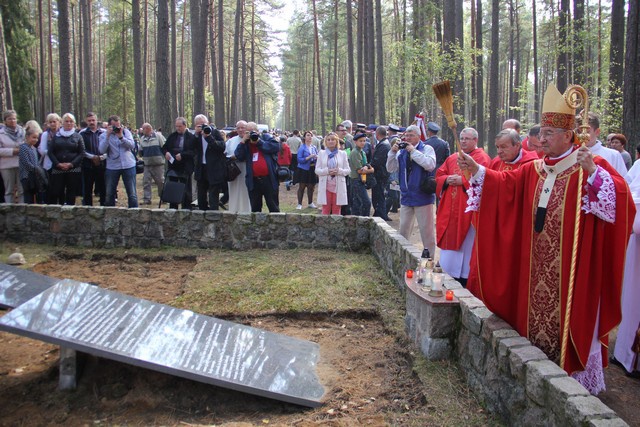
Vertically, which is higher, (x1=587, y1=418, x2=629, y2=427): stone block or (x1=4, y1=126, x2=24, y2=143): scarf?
(x1=4, y1=126, x2=24, y2=143): scarf

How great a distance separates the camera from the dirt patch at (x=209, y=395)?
11.9ft

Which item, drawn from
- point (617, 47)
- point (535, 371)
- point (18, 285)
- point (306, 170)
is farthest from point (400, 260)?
point (617, 47)

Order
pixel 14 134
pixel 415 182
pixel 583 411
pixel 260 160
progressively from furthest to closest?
pixel 14 134 < pixel 260 160 < pixel 415 182 < pixel 583 411

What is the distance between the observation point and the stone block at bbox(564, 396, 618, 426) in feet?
8.09

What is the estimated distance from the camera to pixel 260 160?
29.7 feet

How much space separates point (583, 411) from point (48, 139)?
10060 mm

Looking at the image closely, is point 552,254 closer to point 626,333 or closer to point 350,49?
point 626,333

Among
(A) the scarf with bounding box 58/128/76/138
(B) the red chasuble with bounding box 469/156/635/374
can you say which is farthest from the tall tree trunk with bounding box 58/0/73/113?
(B) the red chasuble with bounding box 469/156/635/374

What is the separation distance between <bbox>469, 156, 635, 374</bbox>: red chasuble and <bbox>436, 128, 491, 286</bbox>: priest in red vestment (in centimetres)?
175

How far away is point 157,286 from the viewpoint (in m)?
6.66

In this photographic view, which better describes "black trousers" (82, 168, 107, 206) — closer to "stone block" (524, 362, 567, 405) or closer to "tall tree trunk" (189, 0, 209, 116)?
"tall tree trunk" (189, 0, 209, 116)

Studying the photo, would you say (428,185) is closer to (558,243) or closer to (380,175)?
(558,243)

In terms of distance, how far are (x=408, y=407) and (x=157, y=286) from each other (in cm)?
407

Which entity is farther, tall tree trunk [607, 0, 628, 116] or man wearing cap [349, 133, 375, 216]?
tall tree trunk [607, 0, 628, 116]
